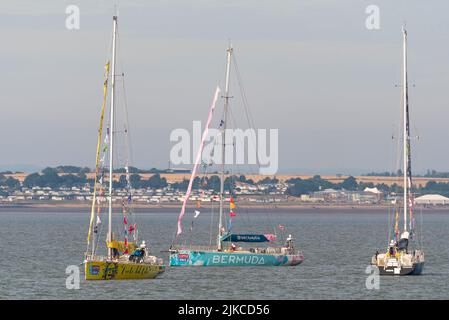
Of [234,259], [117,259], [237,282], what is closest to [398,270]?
[237,282]

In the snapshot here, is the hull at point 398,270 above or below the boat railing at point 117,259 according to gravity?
below

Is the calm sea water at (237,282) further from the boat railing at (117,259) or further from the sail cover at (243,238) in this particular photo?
the sail cover at (243,238)

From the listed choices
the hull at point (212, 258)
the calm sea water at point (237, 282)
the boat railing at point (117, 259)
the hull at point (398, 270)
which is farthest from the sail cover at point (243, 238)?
the hull at point (398, 270)

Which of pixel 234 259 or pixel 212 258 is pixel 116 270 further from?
pixel 234 259

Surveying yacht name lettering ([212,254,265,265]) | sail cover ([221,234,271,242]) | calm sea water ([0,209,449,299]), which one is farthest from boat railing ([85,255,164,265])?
sail cover ([221,234,271,242])

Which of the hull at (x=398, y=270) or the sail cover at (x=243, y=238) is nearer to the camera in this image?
the hull at (x=398, y=270)

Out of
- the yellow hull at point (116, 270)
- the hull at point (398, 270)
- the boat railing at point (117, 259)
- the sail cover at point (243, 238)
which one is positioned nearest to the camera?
the yellow hull at point (116, 270)

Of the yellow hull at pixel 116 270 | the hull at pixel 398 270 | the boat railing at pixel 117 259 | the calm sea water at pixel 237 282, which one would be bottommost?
the calm sea water at pixel 237 282

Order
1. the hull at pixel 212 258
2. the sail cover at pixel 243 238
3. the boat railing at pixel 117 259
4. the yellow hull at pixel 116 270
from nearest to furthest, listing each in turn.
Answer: the yellow hull at pixel 116 270 < the boat railing at pixel 117 259 < the hull at pixel 212 258 < the sail cover at pixel 243 238

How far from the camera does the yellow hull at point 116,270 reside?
80.6 m

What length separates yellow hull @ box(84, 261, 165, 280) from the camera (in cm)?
8062

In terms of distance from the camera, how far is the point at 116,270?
81.4 m

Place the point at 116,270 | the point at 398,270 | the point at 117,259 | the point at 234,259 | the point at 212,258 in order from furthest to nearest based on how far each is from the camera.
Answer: the point at 234,259
the point at 212,258
the point at 398,270
the point at 117,259
the point at 116,270
